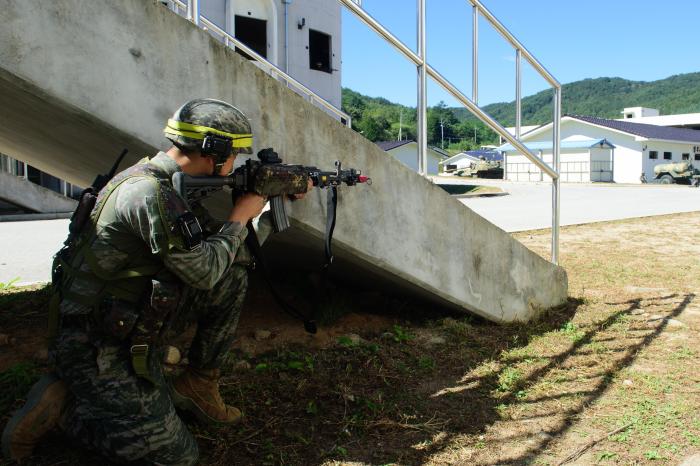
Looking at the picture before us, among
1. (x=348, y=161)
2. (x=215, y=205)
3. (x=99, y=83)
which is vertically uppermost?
(x=99, y=83)

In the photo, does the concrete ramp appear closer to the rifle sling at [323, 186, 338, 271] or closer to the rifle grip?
the rifle sling at [323, 186, 338, 271]

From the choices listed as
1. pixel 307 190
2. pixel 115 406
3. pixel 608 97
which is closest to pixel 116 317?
pixel 115 406

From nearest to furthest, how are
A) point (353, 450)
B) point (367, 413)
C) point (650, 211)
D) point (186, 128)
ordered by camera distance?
point (186, 128), point (353, 450), point (367, 413), point (650, 211)

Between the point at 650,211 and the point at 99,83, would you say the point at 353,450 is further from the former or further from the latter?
the point at 650,211

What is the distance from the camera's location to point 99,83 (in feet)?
7.86

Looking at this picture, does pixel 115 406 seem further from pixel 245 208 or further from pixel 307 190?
pixel 307 190

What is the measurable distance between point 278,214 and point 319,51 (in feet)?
45.0

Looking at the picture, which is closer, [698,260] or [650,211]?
[698,260]

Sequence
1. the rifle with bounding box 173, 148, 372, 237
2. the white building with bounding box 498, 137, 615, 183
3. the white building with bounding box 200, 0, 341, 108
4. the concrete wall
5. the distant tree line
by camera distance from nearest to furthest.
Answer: the rifle with bounding box 173, 148, 372, 237 → the concrete wall → the white building with bounding box 200, 0, 341, 108 → the white building with bounding box 498, 137, 615, 183 → the distant tree line

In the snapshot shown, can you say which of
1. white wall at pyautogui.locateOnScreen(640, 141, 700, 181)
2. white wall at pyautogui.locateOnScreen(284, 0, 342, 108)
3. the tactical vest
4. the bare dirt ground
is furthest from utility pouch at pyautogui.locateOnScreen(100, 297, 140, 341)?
white wall at pyautogui.locateOnScreen(640, 141, 700, 181)

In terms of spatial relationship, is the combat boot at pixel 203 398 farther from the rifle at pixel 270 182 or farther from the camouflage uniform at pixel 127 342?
the rifle at pixel 270 182

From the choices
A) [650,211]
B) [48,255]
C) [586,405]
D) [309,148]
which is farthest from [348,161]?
[650,211]

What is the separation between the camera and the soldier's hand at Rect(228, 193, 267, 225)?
2.53 m

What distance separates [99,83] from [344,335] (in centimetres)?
215
